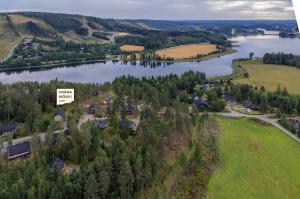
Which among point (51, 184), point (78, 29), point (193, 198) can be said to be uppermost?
point (78, 29)

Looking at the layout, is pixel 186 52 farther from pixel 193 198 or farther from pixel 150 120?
pixel 193 198

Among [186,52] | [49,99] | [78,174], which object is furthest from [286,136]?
[186,52]

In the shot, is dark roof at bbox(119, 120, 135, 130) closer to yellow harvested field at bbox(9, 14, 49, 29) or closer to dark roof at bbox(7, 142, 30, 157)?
dark roof at bbox(7, 142, 30, 157)

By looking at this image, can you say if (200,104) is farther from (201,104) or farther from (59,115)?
(59,115)

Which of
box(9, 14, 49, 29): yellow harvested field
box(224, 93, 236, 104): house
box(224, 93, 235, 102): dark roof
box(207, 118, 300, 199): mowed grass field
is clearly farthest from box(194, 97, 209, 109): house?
box(9, 14, 49, 29): yellow harvested field

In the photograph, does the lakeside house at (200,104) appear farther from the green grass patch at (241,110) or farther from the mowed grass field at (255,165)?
the mowed grass field at (255,165)

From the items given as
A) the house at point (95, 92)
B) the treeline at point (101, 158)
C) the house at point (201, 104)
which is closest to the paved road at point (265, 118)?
the house at point (201, 104)
